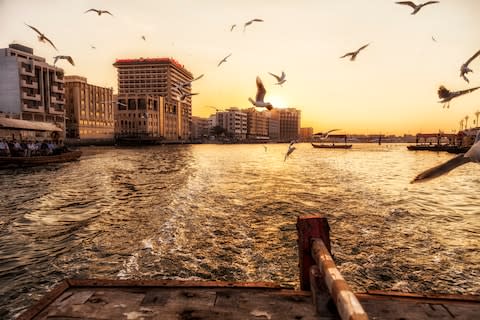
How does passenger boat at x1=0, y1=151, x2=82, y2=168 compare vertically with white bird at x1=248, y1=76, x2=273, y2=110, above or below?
below

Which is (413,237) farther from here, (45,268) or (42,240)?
(42,240)

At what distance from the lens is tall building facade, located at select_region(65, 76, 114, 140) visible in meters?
93.9

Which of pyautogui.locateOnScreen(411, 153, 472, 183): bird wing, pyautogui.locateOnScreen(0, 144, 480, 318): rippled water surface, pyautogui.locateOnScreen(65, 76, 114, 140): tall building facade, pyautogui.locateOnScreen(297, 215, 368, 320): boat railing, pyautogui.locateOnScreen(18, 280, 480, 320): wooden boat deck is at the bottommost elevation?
pyautogui.locateOnScreen(0, 144, 480, 318): rippled water surface

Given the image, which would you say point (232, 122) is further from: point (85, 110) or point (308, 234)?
point (308, 234)

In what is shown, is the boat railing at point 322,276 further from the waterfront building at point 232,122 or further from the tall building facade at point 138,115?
the waterfront building at point 232,122

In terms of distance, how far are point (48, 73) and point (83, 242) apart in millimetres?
84662

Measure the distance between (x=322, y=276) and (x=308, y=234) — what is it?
74 centimetres

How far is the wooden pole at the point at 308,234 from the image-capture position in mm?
4234

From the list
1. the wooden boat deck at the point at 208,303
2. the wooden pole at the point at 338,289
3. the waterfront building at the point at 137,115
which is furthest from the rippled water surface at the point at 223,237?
the waterfront building at the point at 137,115

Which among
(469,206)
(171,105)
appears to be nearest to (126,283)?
(469,206)

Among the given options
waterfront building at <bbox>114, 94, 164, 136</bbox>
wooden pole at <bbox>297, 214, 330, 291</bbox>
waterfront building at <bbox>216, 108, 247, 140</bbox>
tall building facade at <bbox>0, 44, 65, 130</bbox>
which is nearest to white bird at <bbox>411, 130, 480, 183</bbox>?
wooden pole at <bbox>297, 214, 330, 291</bbox>

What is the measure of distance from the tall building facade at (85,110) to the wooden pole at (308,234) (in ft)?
312

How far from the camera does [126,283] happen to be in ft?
14.4

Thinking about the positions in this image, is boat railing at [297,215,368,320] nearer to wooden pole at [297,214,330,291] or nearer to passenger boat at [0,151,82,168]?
wooden pole at [297,214,330,291]
